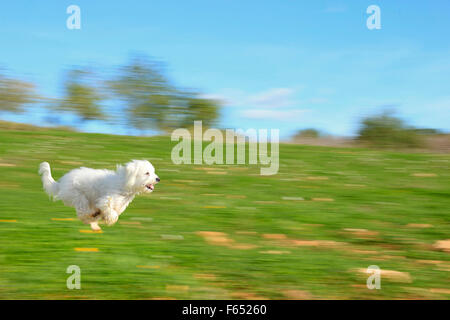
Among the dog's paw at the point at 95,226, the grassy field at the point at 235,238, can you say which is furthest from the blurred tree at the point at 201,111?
the dog's paw at the point at 95,226

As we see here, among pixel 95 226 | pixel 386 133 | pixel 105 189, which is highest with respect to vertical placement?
pixel 386 133

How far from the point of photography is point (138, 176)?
6.99 m

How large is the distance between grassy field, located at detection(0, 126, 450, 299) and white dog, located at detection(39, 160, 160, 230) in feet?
1.16

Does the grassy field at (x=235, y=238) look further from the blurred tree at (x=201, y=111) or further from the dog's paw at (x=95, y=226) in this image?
the blurred tree at (x=201, y=111)

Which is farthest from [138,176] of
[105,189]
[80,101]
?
[80,101]

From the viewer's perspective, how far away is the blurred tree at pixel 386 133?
25.0 meters

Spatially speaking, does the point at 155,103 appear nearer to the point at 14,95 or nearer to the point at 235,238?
the point at 14,95

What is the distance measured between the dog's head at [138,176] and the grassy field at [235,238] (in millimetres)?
787

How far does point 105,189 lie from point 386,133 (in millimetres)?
20591

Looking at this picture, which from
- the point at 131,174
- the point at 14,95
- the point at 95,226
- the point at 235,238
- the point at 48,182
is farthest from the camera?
the point at 14,95

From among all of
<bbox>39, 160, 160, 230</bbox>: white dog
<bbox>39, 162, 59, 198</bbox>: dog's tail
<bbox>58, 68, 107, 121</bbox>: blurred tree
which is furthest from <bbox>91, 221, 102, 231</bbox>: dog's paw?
<bbox>58, 68, 107, 121</bbox>: blurred tree

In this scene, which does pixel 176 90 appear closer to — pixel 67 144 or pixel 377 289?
pixel 67 144

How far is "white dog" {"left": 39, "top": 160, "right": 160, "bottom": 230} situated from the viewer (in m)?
6.96

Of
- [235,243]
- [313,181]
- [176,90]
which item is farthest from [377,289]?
[176,90]
